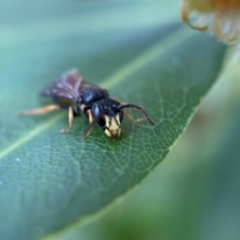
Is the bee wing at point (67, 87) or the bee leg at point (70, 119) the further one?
the bee wing at point (67, 87)

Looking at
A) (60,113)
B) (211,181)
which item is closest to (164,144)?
(60,113)

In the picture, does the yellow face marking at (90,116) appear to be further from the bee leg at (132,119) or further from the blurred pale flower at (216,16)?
the blurred pale flower at (216,16)

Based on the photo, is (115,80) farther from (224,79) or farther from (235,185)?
(235,185)

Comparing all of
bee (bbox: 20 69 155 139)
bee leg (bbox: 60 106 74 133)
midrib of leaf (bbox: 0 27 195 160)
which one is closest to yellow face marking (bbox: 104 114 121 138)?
bee (bbox: 20 69 155 139)

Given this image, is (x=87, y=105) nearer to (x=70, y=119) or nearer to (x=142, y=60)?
(x=70, y=119)

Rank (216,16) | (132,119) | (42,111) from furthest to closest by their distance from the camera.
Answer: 1. (42,111)
2. (132,119)
3. (216,16)

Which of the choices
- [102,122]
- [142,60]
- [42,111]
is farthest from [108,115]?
[142,60]

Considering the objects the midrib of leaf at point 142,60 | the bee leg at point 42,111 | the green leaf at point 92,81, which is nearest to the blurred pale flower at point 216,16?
the green leaf at point 92,81
